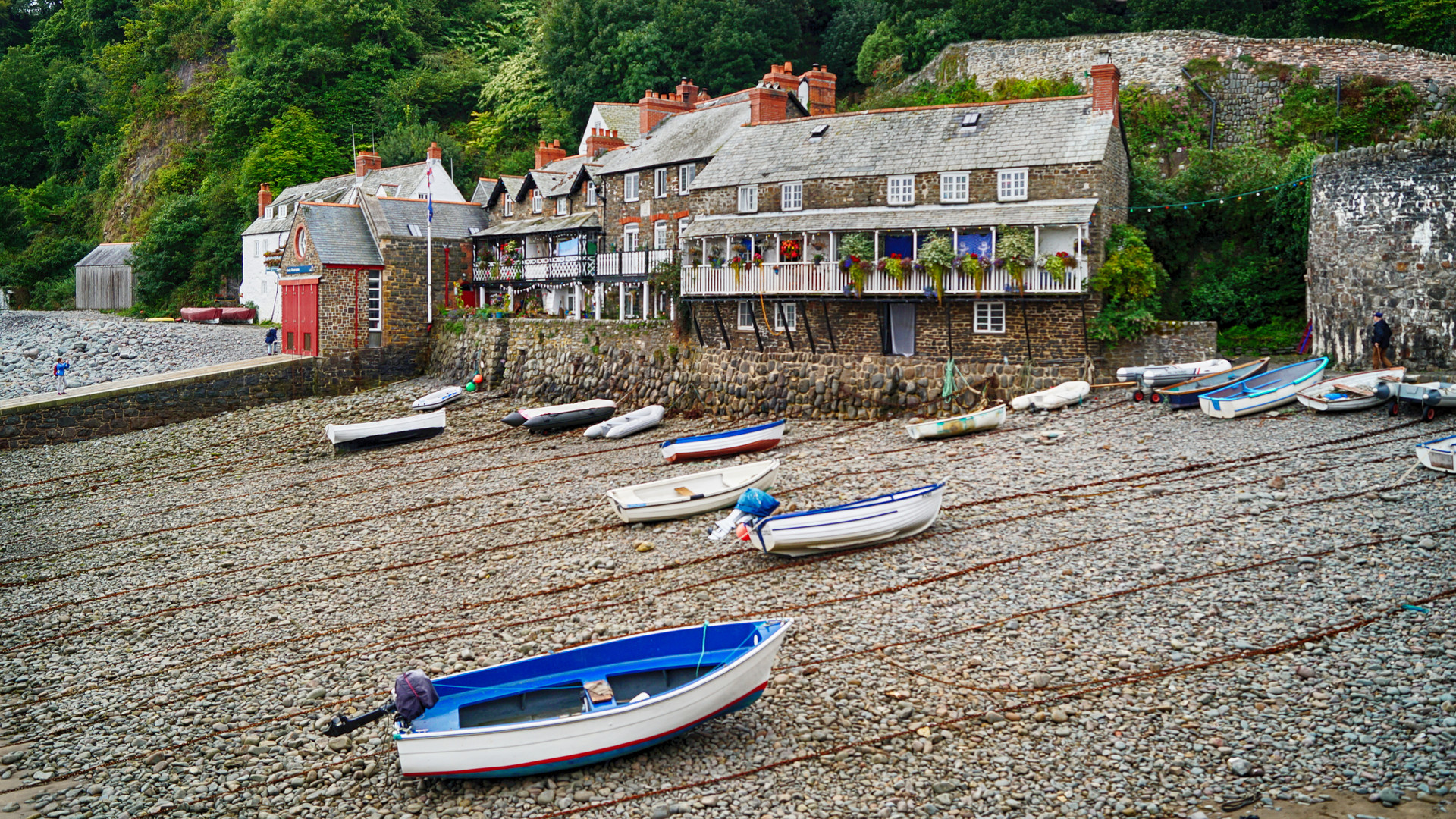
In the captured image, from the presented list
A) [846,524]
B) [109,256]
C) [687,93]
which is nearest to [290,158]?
[109,256]

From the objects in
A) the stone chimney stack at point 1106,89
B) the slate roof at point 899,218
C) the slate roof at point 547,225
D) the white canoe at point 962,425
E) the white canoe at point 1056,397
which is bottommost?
the white canoe at point 962,425

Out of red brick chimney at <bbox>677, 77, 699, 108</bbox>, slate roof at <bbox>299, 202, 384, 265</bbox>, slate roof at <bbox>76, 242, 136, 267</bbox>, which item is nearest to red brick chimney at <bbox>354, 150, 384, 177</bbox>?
slate roof at <bbox>299, 202, 384, 265</bbox>

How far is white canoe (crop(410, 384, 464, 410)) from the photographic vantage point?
32219 mm

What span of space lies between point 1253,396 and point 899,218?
907 cm

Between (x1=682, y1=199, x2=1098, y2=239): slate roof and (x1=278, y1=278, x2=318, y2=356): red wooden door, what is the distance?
14.0 metres

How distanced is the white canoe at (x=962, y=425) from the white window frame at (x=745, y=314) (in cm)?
749

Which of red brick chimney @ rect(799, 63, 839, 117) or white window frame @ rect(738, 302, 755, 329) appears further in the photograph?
red brick chimney @ rect(799, 63, 839, 117)

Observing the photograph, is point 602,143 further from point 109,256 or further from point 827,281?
point 109,256

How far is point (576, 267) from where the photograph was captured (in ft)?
117

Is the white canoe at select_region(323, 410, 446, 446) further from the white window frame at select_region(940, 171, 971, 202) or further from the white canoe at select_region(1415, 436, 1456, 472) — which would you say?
the white canoe at select_region(1415, 436, 1456, 472)

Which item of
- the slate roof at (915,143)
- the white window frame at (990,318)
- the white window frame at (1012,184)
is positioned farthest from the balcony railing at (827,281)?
the slate roof at (915,143)

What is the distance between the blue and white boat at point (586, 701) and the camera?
10.3 meters

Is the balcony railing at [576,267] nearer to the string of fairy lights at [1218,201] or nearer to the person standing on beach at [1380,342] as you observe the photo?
the string of fairy lights at [1218,201]

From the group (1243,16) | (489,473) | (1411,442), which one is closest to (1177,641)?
(1411,442)
